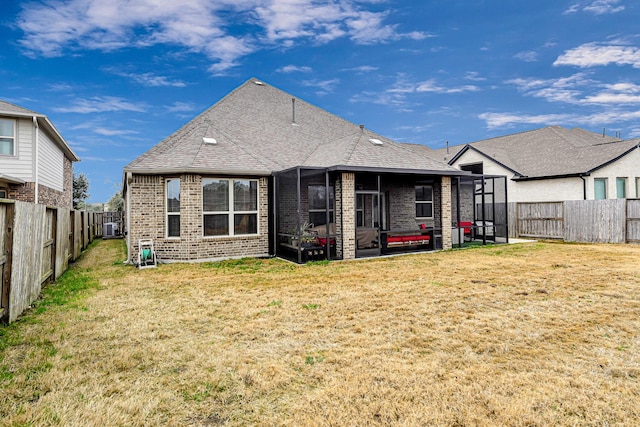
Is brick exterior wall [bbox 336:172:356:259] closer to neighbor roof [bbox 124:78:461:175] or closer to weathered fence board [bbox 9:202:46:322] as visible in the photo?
neighbor roof [bbox 124:78:461:175]

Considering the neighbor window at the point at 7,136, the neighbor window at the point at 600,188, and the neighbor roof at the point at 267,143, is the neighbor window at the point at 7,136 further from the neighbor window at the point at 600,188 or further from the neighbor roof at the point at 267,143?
the neighbor window at the point at 600,188

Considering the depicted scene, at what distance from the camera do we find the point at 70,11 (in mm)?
11820

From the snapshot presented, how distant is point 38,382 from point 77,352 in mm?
761

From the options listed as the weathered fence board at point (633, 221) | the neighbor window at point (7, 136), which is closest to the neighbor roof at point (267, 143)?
the neighbor window at point (7, 136)

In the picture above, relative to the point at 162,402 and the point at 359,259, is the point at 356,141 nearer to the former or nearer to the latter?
the point at 359,259

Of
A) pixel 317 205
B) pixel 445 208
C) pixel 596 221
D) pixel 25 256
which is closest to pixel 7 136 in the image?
A: pixel 25 256

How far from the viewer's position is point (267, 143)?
48.2 ft

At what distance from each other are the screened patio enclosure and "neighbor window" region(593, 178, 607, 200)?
5.04m

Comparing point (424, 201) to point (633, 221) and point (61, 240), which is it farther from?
point (61, 240)

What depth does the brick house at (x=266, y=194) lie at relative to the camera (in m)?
11.2

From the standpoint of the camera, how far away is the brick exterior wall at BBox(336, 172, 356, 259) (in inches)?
456

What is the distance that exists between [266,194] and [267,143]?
3.29m

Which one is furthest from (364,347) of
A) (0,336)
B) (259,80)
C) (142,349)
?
(259,80)

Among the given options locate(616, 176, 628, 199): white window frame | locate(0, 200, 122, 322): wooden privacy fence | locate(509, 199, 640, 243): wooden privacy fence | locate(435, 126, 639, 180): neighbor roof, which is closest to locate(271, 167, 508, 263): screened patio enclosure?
locate(509, 199, 640, 243): wooden privacy fence
